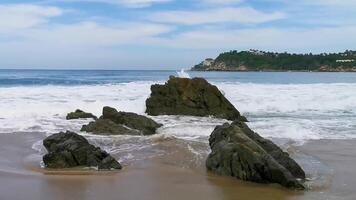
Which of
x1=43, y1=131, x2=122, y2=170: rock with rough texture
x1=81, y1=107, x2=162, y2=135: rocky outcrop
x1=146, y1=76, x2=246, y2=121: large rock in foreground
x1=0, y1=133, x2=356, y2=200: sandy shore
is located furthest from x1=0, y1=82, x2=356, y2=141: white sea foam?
x1=43, y1=131, x2=122, y2=170: rock with rough texture

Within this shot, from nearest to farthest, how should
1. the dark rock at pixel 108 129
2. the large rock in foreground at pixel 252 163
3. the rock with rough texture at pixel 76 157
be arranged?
the large rock in foreground at pixel 252 163 < the rock with rough texture at pixel 76 157 < the dark rock at pixel 108 129

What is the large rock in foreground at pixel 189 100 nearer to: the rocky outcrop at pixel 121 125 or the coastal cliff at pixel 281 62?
the rocky outcrop at pixel 121 125

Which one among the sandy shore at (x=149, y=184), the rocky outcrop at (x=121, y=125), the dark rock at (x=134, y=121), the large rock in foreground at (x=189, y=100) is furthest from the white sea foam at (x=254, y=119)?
the sandy shore at (x=149, y=184)

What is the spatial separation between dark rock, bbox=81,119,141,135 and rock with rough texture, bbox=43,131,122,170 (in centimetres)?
387

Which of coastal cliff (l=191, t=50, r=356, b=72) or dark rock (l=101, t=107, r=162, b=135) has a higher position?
coastal cliff (l=191, t=50, r=356, b=72)

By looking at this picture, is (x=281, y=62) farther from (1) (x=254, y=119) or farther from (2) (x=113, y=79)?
(1) (x=254, y=119)

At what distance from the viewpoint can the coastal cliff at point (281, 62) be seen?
122m

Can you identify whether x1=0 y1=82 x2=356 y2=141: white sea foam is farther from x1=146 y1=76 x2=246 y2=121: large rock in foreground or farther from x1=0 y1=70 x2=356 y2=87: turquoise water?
x1=0 y1=70 x2=356 y2=87: turquoise water

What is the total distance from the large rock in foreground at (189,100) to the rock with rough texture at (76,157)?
9.47 meters

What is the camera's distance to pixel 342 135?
13297 millimetres

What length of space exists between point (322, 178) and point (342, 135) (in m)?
5.56

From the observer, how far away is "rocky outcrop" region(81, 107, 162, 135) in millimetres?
13219

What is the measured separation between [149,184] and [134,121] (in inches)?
261

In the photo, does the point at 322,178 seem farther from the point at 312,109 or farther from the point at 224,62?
the point at 224,62
